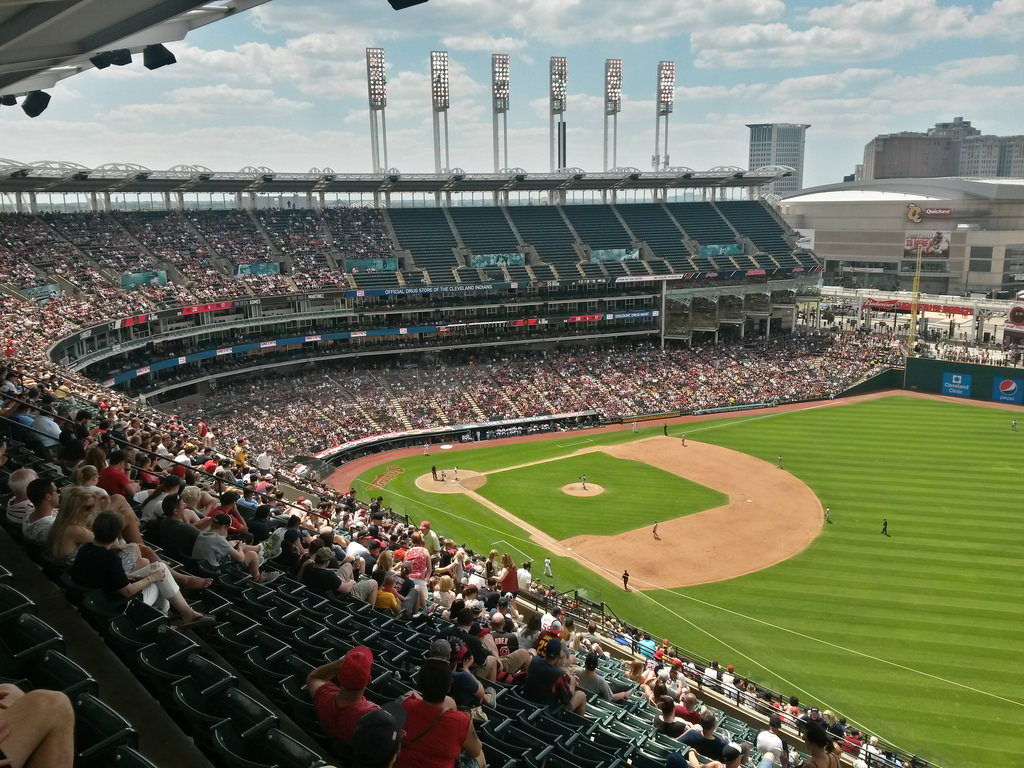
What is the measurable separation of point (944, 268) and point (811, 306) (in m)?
22.4

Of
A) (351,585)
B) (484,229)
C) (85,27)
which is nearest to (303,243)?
(484,229)

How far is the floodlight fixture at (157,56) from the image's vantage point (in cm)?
1443

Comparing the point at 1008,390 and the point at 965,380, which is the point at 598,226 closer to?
the point at 965,380

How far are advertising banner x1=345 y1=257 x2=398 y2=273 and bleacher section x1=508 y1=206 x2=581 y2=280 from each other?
12.2 meters

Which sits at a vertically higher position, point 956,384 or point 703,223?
point 703,223

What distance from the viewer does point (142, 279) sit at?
49250 mm

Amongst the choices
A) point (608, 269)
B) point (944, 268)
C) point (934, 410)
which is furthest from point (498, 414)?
point (944, 268)

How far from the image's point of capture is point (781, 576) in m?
28.5

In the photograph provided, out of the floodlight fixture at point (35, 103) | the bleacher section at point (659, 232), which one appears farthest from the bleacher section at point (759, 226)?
the floodlight fixture at point (35, 103)

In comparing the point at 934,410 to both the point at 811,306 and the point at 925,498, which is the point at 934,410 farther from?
the point at 811,306

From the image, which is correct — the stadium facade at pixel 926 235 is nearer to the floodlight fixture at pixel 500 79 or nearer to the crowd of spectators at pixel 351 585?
the floodlight fixture at pixel 500 79

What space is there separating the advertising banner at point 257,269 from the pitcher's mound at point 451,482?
2354cm

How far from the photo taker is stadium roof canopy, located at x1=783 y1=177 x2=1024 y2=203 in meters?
86.1

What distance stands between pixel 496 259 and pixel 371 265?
35.5 feet
